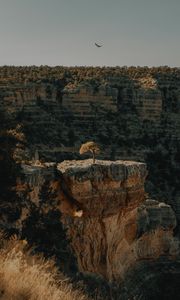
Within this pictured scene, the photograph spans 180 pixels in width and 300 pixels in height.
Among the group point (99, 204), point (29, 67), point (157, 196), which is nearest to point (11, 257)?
point (99, 204)

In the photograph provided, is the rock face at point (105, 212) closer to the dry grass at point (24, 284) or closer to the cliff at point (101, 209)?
the cliff at point (101, 209)

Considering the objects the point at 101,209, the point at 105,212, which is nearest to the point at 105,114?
the point at 105,212

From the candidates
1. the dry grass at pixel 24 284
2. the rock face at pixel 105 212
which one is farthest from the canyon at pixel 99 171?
the dry grass at pixel 24 284

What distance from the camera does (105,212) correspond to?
21.2m

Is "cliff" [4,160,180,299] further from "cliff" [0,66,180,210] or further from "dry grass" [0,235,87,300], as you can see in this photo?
"cliff" [0,66,180,210]

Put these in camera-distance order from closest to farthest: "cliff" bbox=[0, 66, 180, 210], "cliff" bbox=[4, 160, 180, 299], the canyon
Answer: the canyon < "cliff" bbox=[4, 160, 180, 299] < "cliff" bbox=[0, 66, 180, 210]

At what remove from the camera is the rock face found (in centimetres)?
2019

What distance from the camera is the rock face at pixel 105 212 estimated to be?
2019cm

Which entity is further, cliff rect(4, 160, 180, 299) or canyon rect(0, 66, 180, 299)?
cliff rect(4, 160, 180, 299)

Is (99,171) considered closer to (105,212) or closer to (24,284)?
(105,212)

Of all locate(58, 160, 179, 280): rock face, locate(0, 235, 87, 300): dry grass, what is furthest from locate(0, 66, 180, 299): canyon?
locate(0, 235, 87, 300): dry grass

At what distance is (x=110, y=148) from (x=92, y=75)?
11.2 m

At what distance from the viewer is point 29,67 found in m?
67.4

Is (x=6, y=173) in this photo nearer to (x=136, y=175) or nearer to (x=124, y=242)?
(x=136, y=175)
